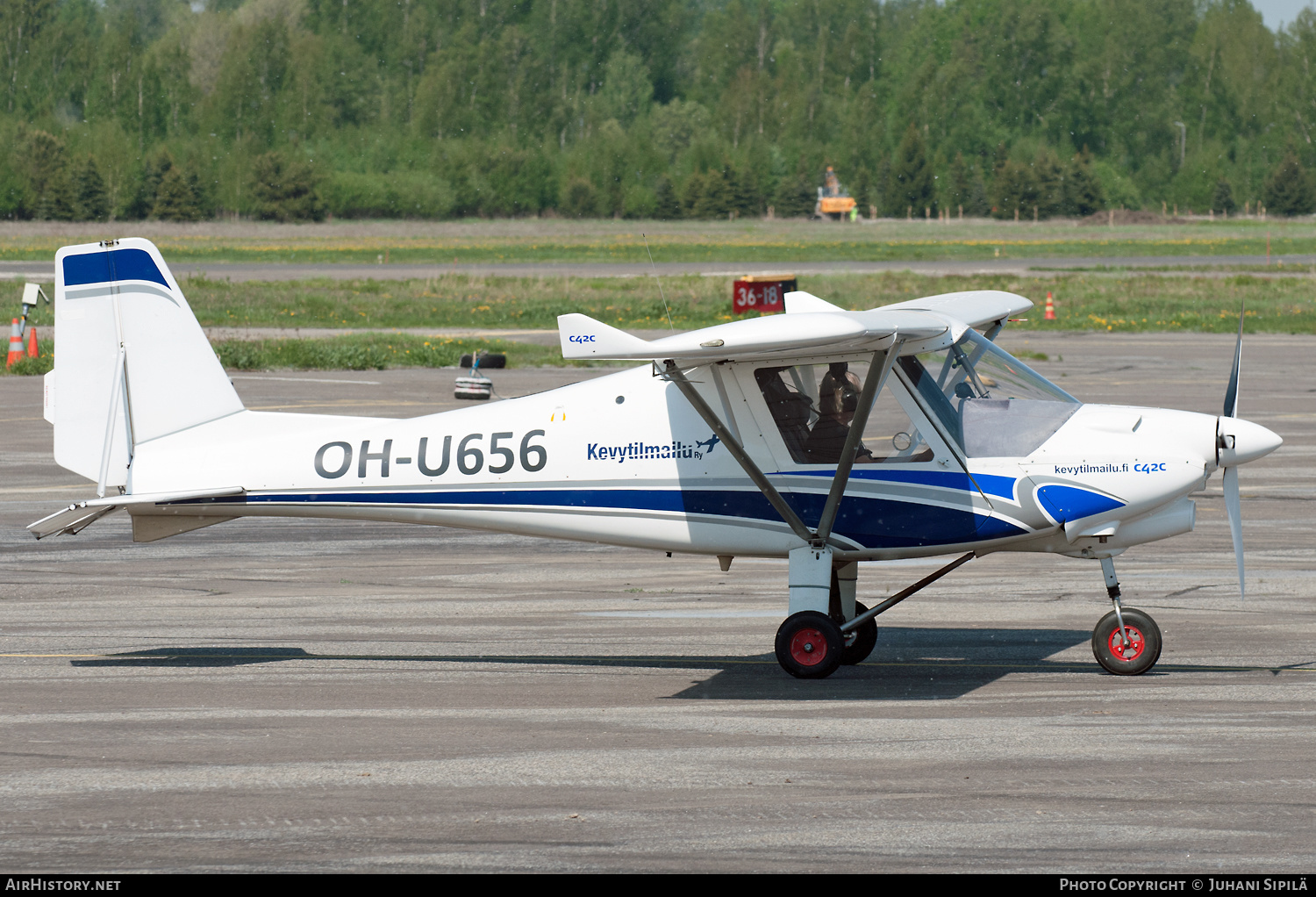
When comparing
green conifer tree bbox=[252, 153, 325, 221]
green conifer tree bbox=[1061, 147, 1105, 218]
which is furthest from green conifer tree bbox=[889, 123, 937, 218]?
green conifer tree bbox=[252, 153, 325, 221]

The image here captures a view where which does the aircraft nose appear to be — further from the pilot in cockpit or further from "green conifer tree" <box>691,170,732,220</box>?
"green conifer tree" <box>691,170,732,220</box>

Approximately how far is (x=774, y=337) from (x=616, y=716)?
2363 millimetres

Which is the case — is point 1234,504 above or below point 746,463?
below

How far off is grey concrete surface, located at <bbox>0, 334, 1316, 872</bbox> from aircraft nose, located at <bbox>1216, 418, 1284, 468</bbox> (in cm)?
142

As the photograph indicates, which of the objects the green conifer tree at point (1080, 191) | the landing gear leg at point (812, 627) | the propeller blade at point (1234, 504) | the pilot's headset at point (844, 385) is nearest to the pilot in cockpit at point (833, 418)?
the pilot's headset at point (844, 385)

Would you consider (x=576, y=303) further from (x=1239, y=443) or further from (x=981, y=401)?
(x=1239, y=443)

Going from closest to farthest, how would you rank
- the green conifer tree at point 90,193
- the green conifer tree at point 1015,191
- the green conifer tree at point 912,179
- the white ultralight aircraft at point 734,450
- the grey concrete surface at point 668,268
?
the white ultralight aircraft at point 734,450, the grey concrete surface at point 668,268, the green conifer tree at point 90,193, the green conifer tree at point 1015,191, the green conifer tree at point 912,179

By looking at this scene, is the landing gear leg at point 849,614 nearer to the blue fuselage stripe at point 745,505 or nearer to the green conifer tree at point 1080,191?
the blue fuselage stripe at point 745,505

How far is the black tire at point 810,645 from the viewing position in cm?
916

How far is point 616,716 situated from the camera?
8523 mm

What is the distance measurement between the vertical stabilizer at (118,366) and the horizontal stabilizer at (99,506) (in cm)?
40

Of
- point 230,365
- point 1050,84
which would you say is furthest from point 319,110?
point 230,365

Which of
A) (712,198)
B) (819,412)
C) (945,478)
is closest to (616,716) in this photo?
(819,412)

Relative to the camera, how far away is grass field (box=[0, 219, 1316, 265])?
258 feet
